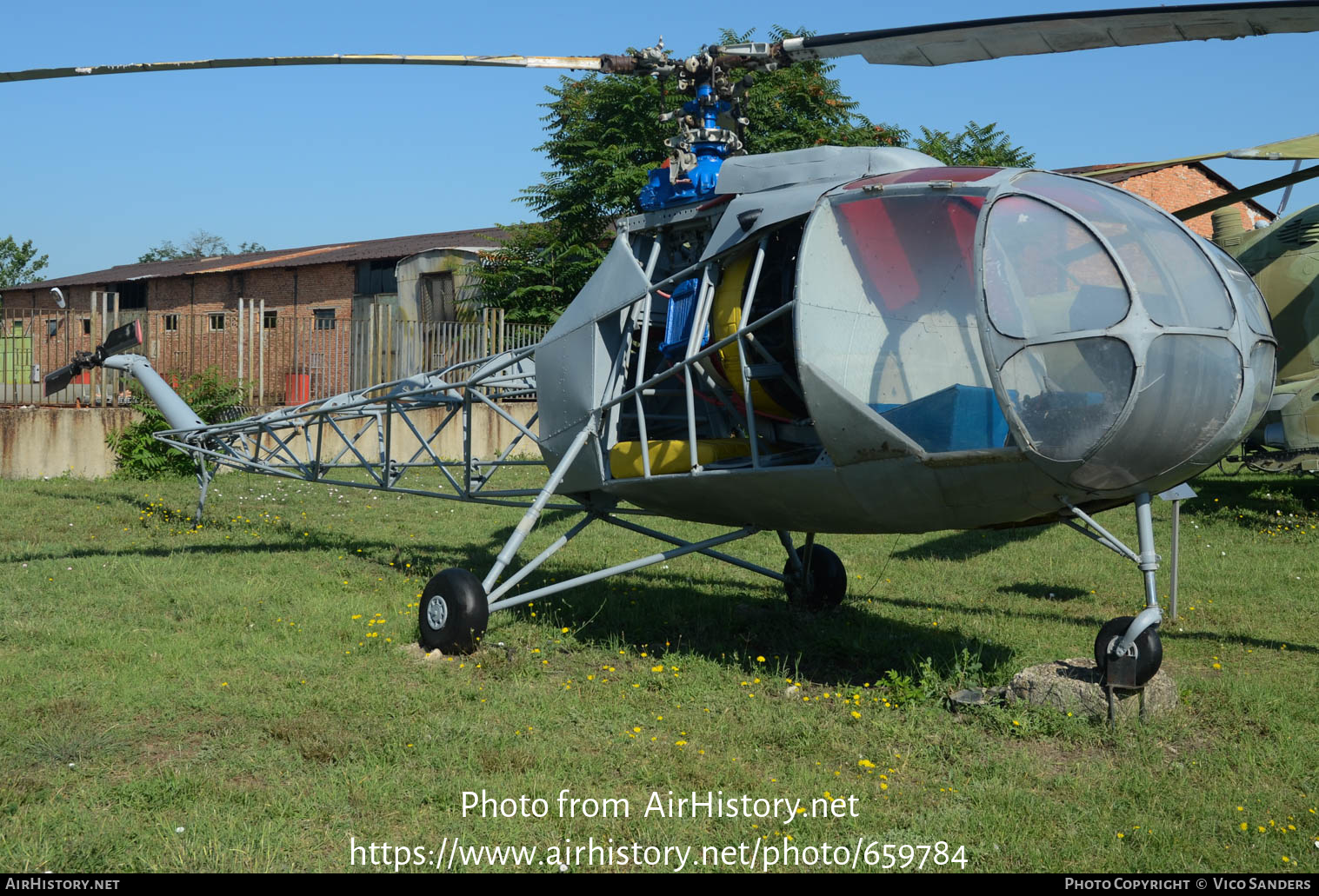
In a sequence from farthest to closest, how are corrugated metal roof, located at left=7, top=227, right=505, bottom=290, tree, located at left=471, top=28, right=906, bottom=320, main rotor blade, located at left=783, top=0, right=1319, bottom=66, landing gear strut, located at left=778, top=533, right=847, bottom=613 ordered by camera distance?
1. corrugated metal roof, located at left=7, top=227, right=505, bottom=290
2. tree, located at left=471, top=28, right=906, bottom=320
3. landing gear strut, located at left=778, top=533, right=847, bottom=613
4. main rotor blade, located at left=783, top=0, right=1319, bottom=66

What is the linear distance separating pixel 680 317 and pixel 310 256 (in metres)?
31.8

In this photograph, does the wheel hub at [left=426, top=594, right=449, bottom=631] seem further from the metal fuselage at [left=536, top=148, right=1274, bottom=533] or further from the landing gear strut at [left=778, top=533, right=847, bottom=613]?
the landing gear strut at [left=778, top=533, right=847, bottom=613]

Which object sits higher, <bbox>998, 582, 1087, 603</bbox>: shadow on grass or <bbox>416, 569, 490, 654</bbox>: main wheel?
<bbox>416, 569, 490, 654</bbox>: main wheel

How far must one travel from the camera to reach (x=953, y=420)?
18.0ft

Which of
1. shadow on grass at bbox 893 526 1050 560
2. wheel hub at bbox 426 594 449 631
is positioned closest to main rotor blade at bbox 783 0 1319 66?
wheel hub at bbox 426 594 449 631

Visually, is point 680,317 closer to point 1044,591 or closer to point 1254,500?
point 1044,591

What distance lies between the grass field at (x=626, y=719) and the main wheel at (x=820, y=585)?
0.64 feet

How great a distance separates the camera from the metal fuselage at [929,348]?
5.06 m

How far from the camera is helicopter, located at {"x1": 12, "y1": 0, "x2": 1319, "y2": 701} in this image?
5062 mm

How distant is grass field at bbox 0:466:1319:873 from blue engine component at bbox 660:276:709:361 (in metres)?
2.09

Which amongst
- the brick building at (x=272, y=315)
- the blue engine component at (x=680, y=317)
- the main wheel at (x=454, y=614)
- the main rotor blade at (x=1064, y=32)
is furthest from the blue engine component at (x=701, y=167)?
the brick building at (x=272, y=315)

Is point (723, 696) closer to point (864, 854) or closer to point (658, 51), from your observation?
point (864, 854)

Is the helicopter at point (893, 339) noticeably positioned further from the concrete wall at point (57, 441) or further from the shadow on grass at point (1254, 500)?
the concrete wall at point (57, 441)

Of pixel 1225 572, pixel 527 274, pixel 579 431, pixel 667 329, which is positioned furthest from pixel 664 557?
pixel 527 274
